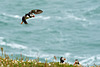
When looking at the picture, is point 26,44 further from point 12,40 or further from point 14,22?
point 14,22

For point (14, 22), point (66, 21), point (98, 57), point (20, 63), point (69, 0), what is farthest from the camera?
point (69, 0)

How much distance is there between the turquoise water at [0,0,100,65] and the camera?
57.8m

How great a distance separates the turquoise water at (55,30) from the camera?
57.8 m

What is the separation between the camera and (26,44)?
215 feet

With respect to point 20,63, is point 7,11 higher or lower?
higher

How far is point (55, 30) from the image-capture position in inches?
3322

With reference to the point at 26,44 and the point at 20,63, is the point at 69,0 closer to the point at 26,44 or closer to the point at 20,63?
the point at 26,44

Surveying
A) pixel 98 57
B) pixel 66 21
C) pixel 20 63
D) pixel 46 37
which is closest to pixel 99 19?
pixel 66 21

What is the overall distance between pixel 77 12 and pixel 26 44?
151ft

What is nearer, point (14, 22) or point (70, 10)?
point (14, 22)

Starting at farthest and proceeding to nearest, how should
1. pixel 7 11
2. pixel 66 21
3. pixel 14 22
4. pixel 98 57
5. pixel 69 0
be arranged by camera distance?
pixel 69 0 < pixel 7 11 < pixel 66 21 < pixel 14 22 < pixel 98 57

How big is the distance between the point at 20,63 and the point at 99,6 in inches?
3742

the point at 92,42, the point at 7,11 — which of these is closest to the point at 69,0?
the point at 7,11

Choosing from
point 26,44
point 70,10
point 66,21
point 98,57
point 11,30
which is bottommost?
point 98,57
